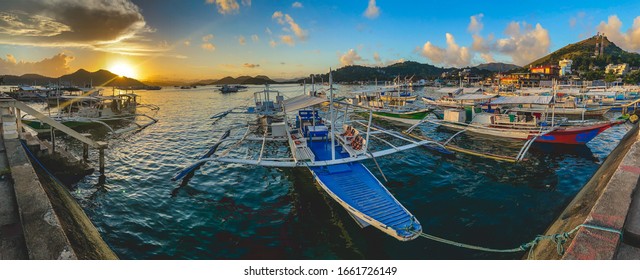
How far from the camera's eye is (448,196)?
1486 cm

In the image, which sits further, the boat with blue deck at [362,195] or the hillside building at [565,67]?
the hillside building at [565,67]

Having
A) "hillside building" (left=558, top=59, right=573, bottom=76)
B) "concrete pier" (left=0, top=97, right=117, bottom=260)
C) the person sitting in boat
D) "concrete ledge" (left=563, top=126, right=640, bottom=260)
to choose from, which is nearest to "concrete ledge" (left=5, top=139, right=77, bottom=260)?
"concrete pier" (left=0, top=97, right=117, bottom=260)

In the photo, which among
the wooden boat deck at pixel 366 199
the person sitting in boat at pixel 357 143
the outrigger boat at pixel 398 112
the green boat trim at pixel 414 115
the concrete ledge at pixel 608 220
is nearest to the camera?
the concrete ledge at pixel 608 220

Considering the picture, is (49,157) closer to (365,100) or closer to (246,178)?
(246,178)

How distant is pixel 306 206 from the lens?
43.9ft

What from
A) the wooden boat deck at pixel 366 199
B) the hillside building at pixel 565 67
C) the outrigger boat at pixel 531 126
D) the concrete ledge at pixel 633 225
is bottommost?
the wooden boat deck at pixel 366 199

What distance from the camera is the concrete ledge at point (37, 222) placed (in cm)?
598

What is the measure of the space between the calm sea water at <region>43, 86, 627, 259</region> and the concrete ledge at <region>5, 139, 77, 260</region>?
3.12 metres

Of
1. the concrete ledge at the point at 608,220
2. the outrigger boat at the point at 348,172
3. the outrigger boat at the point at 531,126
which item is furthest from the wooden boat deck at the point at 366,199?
the outrigger boat at the point at 531,126

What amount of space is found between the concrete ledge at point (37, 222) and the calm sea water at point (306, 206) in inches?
123

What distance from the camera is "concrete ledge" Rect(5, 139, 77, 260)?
5.98 metres

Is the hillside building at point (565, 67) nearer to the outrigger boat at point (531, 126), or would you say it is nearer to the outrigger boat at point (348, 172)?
the outrigger boat at point (531, 126)

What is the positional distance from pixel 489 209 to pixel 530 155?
11794 millimetres

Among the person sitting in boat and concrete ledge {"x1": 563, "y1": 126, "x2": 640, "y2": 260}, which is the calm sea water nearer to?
the person sitting in boat
